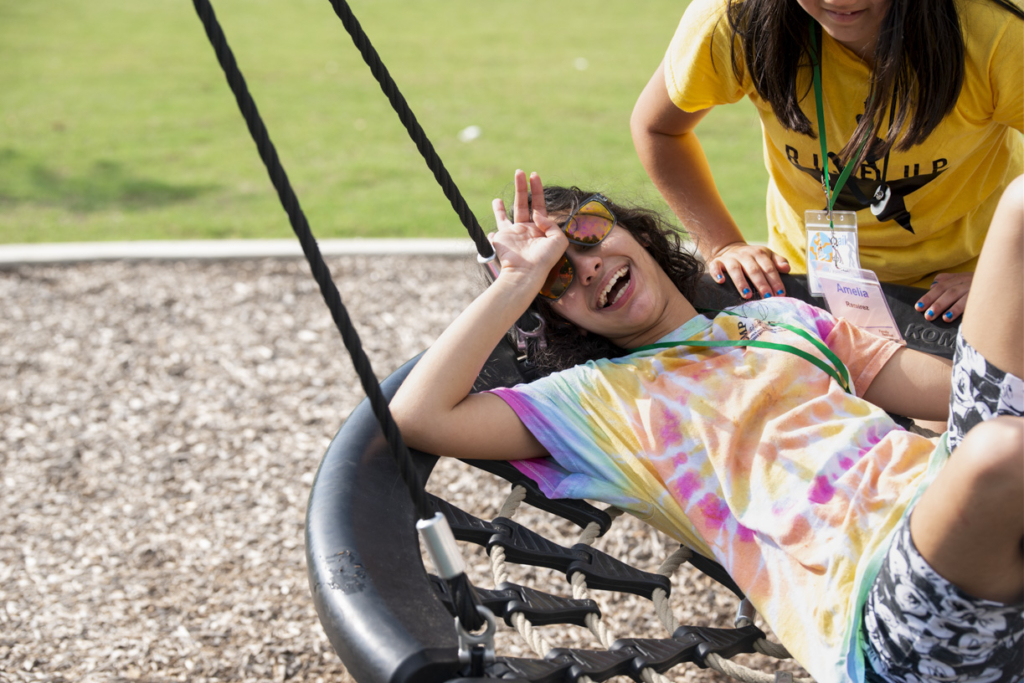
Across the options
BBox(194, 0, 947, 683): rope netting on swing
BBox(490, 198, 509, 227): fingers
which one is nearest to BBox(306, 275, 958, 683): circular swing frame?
BBox(194, 0, 947, 683): rope netting on swing

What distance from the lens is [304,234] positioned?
1060mm

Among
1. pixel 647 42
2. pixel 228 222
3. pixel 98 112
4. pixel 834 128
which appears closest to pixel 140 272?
pixel 228 222

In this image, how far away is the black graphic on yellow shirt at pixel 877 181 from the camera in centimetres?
191

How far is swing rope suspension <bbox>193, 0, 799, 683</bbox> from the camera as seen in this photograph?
40.3 inches

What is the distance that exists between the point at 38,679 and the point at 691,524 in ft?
5.08

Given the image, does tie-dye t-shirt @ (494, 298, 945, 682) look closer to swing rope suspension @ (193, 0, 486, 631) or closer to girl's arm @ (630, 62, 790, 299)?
girl's arm @ (630, 62, 790, 299)

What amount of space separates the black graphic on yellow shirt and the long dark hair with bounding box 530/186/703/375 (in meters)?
0.35

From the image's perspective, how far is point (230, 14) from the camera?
1144 centimetres

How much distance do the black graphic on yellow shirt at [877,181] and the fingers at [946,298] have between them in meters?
0.18

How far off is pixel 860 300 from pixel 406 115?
1113mm

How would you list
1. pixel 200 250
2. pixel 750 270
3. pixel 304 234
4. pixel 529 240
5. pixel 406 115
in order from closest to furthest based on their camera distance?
pixel 304 234
pixel 406 115
pixel 529 240
pixel 750 270
pixel 200 250

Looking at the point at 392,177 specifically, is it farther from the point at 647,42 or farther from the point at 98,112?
the point at 647,42

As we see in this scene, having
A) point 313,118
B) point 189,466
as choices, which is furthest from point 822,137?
point 313,118

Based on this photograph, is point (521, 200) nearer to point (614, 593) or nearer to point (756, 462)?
point (756, 462)
